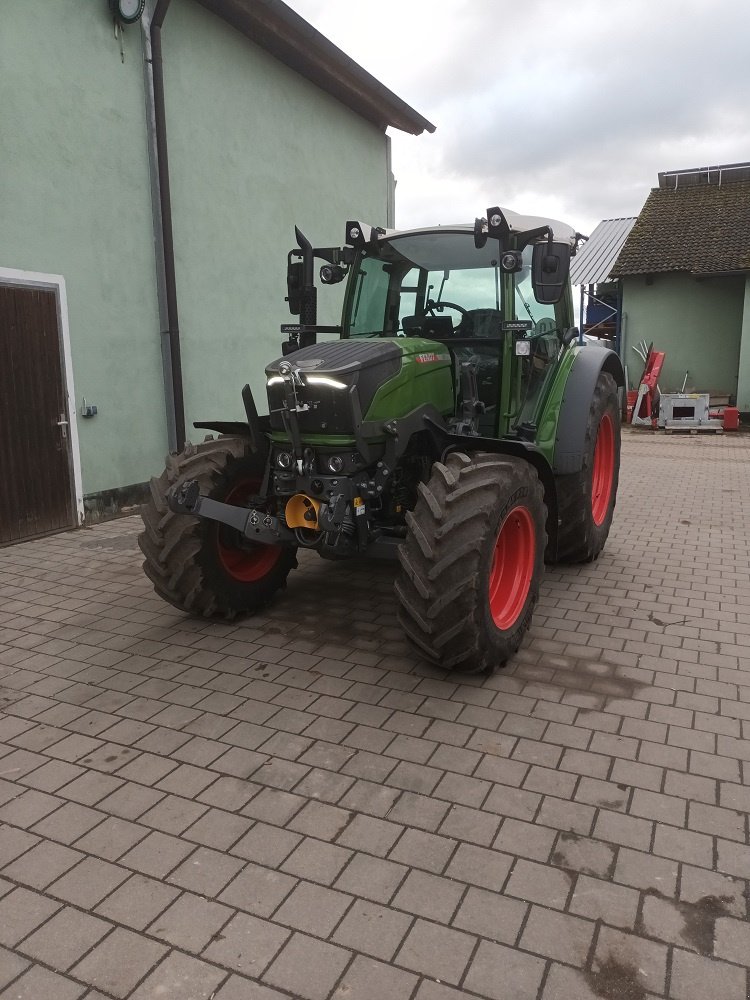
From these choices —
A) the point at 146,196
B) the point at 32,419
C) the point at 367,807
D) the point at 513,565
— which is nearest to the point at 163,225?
the point at 146,196

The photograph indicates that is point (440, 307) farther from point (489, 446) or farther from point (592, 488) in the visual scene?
point (592, 488)

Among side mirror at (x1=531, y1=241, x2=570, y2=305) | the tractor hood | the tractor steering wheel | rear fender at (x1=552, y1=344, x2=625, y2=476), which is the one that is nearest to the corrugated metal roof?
rear fender at (x1=552, y1=344, x2=625, y2=476)

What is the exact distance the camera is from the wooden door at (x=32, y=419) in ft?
19.9

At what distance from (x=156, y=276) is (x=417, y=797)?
6253 millimetres

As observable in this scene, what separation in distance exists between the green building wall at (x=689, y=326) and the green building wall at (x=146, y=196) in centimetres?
982

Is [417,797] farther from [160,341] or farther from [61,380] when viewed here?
[160,341]

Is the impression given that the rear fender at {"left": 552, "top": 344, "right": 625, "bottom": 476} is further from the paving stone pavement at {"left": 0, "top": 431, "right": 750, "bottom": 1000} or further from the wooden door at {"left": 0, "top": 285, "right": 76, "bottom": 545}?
the wooden door at {"left": 0, "top": 285, "right": 76, "bottom": 545}

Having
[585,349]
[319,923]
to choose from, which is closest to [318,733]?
[319,923]

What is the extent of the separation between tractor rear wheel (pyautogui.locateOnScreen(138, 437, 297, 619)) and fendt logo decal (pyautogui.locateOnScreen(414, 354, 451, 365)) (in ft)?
3.54

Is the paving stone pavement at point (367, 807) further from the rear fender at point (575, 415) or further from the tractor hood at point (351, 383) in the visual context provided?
the tractor hood at point (351, 383)

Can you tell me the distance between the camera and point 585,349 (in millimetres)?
5633

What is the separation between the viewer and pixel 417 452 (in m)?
4.10

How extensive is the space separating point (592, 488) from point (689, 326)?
13505mm

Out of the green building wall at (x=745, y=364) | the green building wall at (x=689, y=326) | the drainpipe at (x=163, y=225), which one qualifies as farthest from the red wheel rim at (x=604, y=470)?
the green building wall at (x=689, y=326)
